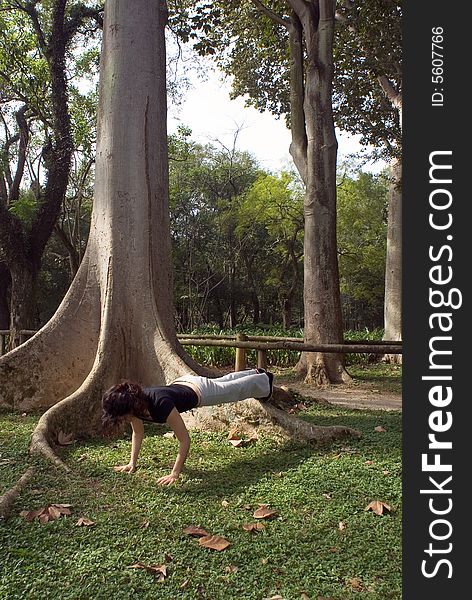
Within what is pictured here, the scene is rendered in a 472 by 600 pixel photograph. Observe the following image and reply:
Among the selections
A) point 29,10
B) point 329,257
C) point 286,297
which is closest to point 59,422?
point 329,257

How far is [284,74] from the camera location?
16.0 meters

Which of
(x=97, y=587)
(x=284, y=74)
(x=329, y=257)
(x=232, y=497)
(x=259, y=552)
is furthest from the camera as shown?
(x=284, y=74)

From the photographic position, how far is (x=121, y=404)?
4039mm

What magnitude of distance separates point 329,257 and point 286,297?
19.4 m

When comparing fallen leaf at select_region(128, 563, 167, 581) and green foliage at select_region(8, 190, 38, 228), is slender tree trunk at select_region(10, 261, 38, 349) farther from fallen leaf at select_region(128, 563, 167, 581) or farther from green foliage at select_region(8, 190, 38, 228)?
fallen leaf at select_region(128, 563, 167, 581)

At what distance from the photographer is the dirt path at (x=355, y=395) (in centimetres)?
835

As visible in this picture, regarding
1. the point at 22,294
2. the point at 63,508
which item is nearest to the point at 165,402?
the point at 63,508

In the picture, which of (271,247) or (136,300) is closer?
(136,300)

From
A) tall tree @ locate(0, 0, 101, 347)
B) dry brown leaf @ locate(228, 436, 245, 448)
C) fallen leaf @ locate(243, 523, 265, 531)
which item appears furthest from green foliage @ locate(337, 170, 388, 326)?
fallen leaf @ locate(243, 523, 265, 531)

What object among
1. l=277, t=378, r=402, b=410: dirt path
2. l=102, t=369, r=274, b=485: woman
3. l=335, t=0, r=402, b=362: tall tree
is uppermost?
l=335, t=0, r=402, b=362: tall tree

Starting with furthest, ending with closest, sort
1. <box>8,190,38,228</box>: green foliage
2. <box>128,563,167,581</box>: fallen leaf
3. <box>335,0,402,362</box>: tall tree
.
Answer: <box>8,190,38,228</box>: green foliage
<box>335,0,402,362</box>: tall tree
<box>128,563,167,581</box>: fallen leaf

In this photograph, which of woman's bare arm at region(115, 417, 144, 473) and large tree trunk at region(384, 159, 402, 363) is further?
large tree trunk at region(384, 159, 402, 363)

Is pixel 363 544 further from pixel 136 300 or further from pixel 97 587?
pixel 136 300

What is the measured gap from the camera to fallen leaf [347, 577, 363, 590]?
2.80 m
